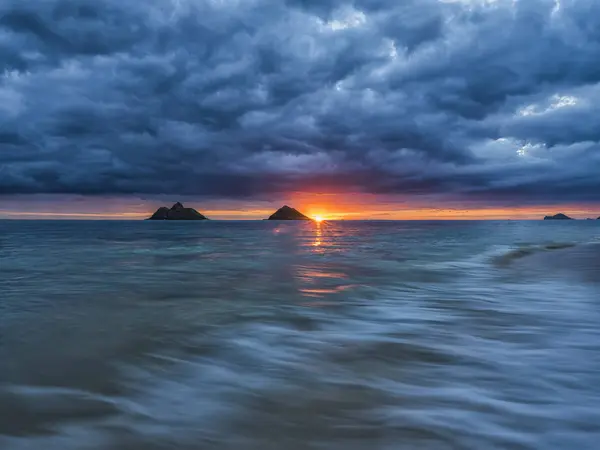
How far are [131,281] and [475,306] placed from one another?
15.9 metres

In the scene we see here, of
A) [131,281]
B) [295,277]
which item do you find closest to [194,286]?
[131,281]

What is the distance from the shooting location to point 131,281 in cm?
1991

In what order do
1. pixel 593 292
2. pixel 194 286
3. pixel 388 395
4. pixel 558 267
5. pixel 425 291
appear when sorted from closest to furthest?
A: 1. pixel 388 395
2. pixel 593 292
3. pixel 425 291
4. pixel 194 286
5. pixel 558 267

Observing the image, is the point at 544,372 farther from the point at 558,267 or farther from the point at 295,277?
the point at 558,267

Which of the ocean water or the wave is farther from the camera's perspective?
the wave

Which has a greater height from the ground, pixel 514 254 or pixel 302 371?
pixel 302 371

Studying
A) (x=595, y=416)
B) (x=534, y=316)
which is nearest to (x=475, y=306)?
(x=534, y=316)

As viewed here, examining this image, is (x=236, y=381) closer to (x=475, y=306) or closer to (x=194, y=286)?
(x=475, y=306)

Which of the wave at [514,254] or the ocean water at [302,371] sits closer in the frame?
the ocean water at [302,371]

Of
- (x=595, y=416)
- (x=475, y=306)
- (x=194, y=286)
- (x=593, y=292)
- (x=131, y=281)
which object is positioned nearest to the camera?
(x=595, y=416)

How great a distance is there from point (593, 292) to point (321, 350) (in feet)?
41.4

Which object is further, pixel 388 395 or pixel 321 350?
pixel 321 350

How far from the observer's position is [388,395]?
19.6 ft

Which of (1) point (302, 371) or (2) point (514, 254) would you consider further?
(2) point (514, 254)
